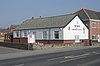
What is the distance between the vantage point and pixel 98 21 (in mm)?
68250

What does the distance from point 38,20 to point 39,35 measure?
7.04m

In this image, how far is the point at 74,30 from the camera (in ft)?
170

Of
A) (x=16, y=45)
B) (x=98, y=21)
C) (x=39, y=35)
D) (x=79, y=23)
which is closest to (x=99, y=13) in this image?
(x=98, y=21)

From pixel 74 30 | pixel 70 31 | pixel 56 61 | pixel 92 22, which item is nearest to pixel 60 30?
pixel 70 31

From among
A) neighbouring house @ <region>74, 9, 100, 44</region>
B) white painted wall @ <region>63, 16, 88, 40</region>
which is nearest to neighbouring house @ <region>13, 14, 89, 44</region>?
white painted wall @ <region>63, 16, 88, 40</region>

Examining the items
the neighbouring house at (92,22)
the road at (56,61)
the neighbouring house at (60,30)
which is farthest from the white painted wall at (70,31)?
the road at (56,61)

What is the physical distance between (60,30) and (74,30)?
3.77 m

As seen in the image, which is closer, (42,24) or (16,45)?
(16,45)

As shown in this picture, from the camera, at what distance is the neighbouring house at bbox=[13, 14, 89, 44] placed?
1954 inches

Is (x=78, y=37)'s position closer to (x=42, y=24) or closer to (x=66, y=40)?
(x=66, y=40)

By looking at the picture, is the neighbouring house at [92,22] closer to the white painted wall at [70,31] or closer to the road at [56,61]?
the white painted wall at [70,31]

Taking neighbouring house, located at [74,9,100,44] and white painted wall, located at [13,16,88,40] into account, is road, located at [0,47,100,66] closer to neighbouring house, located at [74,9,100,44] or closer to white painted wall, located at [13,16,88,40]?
white painted wall, located at [13,16,88,40]

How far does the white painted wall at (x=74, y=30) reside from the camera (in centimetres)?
4972

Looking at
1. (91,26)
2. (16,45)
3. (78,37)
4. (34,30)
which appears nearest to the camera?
(16,45)
